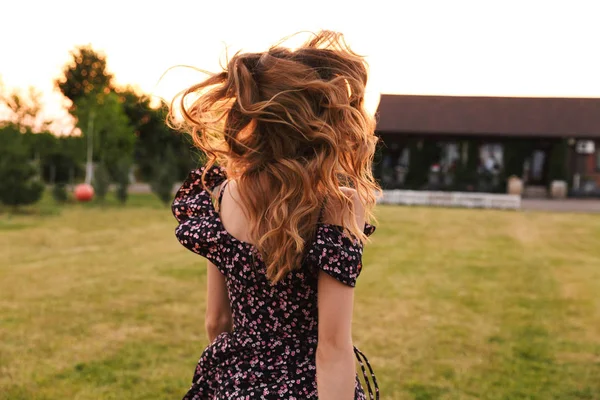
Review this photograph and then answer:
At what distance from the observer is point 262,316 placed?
1.83 meters

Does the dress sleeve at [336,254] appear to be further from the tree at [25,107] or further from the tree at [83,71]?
the tree at [83,71]

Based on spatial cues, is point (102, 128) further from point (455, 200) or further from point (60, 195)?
point (455, 200)

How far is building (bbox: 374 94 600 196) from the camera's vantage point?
32.7 meters

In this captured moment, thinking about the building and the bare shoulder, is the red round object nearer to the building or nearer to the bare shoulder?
the building

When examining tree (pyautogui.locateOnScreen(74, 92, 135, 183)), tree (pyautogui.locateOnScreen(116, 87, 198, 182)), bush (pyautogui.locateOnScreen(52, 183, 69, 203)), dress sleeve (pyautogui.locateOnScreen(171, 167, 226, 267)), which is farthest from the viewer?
tree (pyautogui.locateOnScreen(116, 87, 198, 182))

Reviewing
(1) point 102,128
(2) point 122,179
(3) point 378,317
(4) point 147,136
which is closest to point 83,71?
(4) point 147,136

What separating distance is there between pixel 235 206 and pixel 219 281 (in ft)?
1.02

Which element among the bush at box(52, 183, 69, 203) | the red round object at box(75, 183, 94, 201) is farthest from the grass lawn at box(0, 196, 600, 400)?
the red round object at box(75, 183, 94, 201)

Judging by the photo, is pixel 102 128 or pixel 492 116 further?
pixel 492 116

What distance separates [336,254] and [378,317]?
5.81m

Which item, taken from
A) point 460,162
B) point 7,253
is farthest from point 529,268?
point 460,162

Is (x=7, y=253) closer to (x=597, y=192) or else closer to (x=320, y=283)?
(x=320, y=283)

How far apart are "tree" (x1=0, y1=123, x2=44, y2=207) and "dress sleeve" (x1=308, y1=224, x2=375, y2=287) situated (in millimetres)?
18327

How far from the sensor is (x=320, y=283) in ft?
5.49
